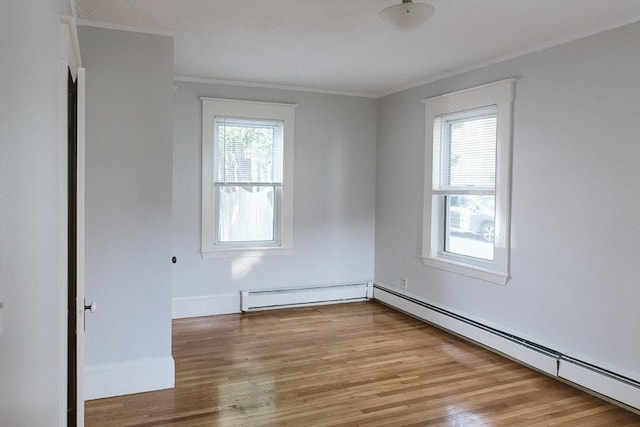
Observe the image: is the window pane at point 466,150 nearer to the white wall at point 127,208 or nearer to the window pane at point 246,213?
the window pane at point 246,213

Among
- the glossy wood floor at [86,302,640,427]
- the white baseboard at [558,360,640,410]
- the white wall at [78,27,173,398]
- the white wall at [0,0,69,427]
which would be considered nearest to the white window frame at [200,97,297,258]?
the glossy wood floor at [86,302,640,427]

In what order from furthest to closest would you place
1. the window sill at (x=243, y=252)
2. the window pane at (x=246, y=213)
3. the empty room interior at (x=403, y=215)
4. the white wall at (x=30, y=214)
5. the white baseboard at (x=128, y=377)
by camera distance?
1. the window pane at (x=246, y=213)
2. the window sill at (x=243, y=252)
3. the white baseboard at (x=128, y=377)
4. the empty room interior at (x=403, y=215)
5. the white wall at (x=30, y=214)

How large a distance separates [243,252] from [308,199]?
0.94m

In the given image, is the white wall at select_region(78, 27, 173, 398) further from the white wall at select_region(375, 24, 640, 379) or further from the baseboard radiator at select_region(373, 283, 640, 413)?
the white wall at select_region(375, 24, 640, 379)

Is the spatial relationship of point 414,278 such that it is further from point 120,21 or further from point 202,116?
point 120,21

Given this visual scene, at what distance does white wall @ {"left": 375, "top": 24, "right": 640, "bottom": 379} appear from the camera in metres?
3.20

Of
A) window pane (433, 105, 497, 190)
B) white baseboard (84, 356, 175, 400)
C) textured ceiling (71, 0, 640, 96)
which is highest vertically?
textured ceiling (71, 0, 640, 96)

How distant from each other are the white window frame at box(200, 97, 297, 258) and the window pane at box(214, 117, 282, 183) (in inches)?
3.0

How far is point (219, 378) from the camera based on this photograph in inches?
141

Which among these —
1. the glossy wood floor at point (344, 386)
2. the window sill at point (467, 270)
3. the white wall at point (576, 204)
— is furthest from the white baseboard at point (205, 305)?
the white wall at point (576, 204)

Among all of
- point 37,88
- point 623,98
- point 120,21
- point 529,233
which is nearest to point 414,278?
point 529,233

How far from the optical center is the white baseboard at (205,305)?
512 cm

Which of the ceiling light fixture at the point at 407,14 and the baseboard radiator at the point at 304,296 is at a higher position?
the ceiling light fixture at the point at 407,14

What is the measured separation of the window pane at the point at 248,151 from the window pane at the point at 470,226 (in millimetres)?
1882
